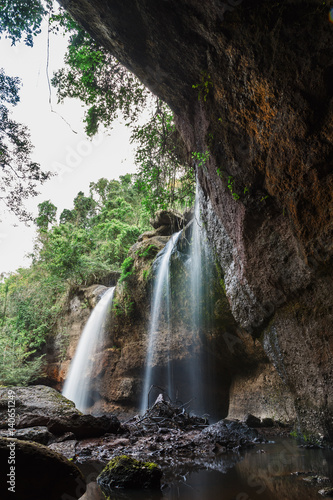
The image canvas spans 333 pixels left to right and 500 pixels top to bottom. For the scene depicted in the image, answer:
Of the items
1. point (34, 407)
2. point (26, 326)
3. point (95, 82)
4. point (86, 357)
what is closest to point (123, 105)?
point (95, 82)

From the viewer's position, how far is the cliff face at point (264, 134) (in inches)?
159

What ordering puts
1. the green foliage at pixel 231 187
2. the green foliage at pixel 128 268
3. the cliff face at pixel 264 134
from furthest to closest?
the green foliage at pixel 128 268 < the green foliage at pixel 231 187 < the cliff face at pixel 264 134

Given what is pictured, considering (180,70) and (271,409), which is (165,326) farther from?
(180,70)

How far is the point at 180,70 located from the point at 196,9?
1.48 meters

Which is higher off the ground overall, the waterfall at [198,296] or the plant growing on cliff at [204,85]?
the plant growing on cliff at [204,85]

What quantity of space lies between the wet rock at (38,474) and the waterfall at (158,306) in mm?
8459

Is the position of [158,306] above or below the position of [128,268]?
below

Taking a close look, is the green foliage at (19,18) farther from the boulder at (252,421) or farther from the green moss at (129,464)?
the boulder at (252,421)

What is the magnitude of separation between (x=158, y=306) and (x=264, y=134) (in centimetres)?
817

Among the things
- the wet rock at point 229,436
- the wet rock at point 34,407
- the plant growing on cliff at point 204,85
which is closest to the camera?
the wet rock at point 229,436

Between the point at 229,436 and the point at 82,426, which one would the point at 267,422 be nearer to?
the point at 229,436

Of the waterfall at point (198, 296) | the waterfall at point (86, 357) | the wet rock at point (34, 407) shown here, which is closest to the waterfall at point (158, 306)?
the waterfall at point (198, 296)

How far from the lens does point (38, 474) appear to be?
8.86ft

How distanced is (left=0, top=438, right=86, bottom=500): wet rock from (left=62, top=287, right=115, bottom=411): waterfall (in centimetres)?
1170
